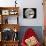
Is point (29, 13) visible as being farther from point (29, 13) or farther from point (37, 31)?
point (37, 31)

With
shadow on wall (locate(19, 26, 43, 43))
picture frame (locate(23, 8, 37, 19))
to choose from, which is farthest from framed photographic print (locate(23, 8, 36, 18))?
shadow on wall (locate(19, 26, 43, 43))

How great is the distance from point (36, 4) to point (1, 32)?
1.53 metres

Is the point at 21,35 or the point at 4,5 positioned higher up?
the point at 4,5

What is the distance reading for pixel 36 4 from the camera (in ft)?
17.8

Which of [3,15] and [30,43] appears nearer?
[30,43]

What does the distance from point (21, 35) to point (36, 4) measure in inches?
46.6

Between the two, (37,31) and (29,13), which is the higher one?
(29,13)

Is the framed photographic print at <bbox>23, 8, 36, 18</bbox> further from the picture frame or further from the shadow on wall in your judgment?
the shadow on wall

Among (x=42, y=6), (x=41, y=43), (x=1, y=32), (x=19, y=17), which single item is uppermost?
(x=42, y=6)

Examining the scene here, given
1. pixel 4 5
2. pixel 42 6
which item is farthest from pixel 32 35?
pixel 4 5

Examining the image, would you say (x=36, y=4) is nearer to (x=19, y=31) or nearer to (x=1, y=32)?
(x=19, y=31)

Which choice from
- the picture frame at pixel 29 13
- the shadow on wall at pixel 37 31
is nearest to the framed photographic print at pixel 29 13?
the picture frame at pixel 29 13

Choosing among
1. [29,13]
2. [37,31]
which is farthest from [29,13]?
[37,31]

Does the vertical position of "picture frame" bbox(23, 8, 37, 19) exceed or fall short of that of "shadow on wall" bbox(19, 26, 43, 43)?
it exceeds it
